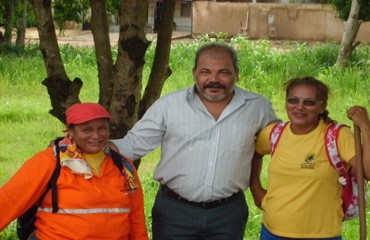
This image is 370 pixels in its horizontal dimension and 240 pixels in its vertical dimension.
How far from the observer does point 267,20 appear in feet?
95.0

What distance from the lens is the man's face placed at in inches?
146

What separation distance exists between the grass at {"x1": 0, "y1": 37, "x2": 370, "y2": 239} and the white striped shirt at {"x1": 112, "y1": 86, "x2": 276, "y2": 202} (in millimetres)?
2214

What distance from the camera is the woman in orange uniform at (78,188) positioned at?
333 cm

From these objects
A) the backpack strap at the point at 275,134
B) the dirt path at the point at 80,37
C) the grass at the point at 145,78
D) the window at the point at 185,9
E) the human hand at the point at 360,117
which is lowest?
the dirt path at the point at 80,37

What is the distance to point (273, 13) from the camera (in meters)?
29.0

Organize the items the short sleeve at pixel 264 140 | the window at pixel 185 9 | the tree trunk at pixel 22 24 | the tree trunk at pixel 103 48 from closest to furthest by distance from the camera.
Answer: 1. the short sleeve at pixel 264 140
2. the tree trunk at pixel 103 48
3. the tree trunk at pixel 22 24
4. the window at pixel 185 9

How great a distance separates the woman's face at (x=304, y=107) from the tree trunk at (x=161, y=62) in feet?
4.88

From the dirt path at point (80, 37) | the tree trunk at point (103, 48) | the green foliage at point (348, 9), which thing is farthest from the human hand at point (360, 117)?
the dirt path at point (80, 37)

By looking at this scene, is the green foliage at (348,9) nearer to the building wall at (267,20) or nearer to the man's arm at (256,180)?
the building wall at (267,20)

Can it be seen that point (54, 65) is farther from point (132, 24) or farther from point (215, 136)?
point (215, 136)

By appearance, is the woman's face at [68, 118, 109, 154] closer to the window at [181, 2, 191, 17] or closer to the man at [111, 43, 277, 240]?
the man at [111, 43, 277, 240]

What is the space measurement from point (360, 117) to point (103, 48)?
5.88 feet

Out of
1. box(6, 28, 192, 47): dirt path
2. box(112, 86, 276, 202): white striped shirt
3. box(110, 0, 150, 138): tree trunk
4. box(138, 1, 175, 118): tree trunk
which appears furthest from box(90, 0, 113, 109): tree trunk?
box(6, 28, 192, 47): dirt path

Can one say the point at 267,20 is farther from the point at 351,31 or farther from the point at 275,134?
the point at 275,134
